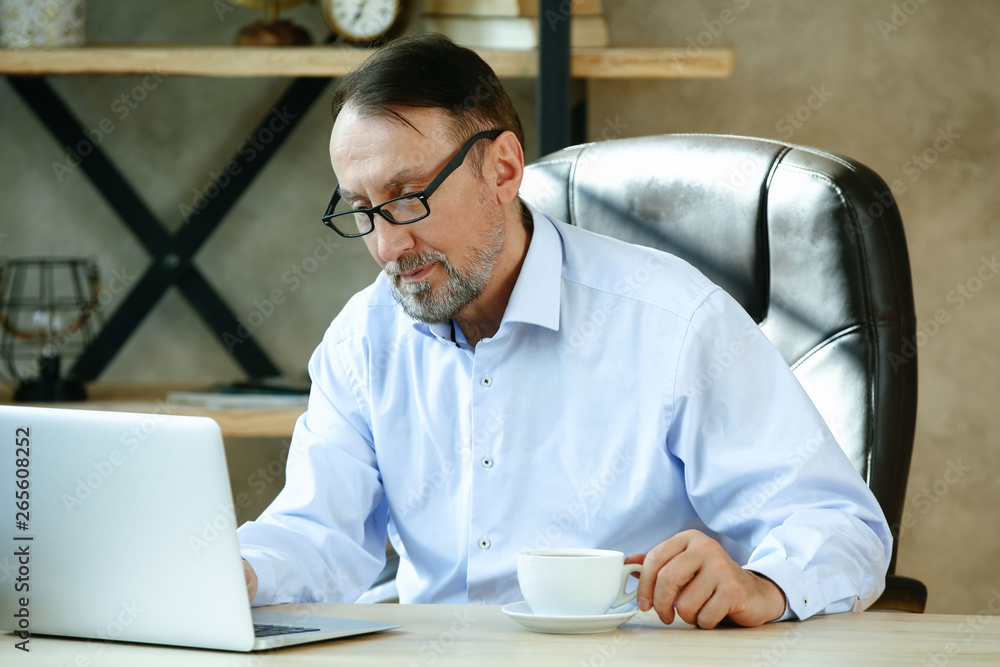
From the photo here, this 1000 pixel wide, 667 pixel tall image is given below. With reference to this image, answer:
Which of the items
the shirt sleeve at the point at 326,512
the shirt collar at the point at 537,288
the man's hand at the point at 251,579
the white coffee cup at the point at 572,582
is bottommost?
the shirt sleeve at the point at 326,512

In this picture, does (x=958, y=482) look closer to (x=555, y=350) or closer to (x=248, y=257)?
(x=555, y=350)

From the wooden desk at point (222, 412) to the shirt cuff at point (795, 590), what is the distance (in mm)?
1098

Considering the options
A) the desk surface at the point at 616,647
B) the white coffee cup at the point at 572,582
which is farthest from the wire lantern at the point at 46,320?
the white coffee cup at the point at 572,582

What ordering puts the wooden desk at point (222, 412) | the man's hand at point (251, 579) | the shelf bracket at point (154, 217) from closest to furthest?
1. the man's hand at point (251, 579)
2. the wooden desk at point (222, 412)
3. the shelf bracket at point (154, 217)

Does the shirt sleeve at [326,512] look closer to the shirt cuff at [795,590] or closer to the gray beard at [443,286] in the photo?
the gray beard at [443,286]

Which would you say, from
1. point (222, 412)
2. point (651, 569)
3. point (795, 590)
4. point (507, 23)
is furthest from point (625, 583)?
point (507, 23)

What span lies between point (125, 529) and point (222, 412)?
1.11 meters

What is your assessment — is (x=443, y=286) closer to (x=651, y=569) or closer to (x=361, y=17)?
(x=651, y=569)

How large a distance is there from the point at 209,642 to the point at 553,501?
49cm

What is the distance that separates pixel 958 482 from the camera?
81.6 inches

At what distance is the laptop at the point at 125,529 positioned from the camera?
2.29ft

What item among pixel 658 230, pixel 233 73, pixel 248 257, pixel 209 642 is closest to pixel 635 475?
pixel 658 230

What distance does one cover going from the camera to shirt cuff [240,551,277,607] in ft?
3.09

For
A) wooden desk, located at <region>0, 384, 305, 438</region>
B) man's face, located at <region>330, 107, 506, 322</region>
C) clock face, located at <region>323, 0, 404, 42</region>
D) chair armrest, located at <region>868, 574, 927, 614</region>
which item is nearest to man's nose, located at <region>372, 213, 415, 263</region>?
man's face, located at <region>330, 107, 506, 322</region>
